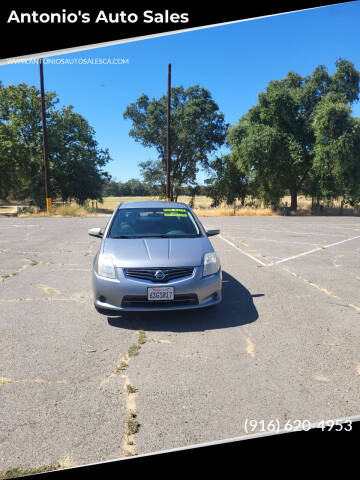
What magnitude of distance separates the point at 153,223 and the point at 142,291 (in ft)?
5.86

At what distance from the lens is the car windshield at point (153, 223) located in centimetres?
551

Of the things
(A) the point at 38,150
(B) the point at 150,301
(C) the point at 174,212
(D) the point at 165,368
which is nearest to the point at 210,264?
(B) the point at 150,301

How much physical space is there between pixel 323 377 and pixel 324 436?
2.70 feet

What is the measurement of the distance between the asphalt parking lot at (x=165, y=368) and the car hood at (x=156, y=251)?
78 cm

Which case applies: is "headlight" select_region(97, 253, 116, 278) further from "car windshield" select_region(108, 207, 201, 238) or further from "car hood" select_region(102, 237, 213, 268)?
"car windshield" select_region(108, 207, 201, 238)

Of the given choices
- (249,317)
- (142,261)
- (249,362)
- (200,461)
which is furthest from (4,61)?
(200,461)

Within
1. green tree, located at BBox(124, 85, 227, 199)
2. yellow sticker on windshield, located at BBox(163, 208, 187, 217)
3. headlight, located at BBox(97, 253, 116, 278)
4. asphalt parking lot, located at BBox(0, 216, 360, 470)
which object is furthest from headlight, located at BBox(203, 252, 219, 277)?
green tree, located at BBox(124, 85, 227, 199)

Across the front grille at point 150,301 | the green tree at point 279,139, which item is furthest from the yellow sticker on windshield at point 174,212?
the green tree at point 279,139

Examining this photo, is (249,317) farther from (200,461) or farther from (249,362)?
(200,461)

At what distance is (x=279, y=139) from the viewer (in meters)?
28.5

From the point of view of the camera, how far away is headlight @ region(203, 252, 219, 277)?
460cm

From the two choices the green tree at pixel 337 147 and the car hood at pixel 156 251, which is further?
the green tree at pixel 337 147

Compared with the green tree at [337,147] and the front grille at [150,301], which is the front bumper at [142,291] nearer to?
the front grille at [150,301]

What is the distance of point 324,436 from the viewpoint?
245 cm
